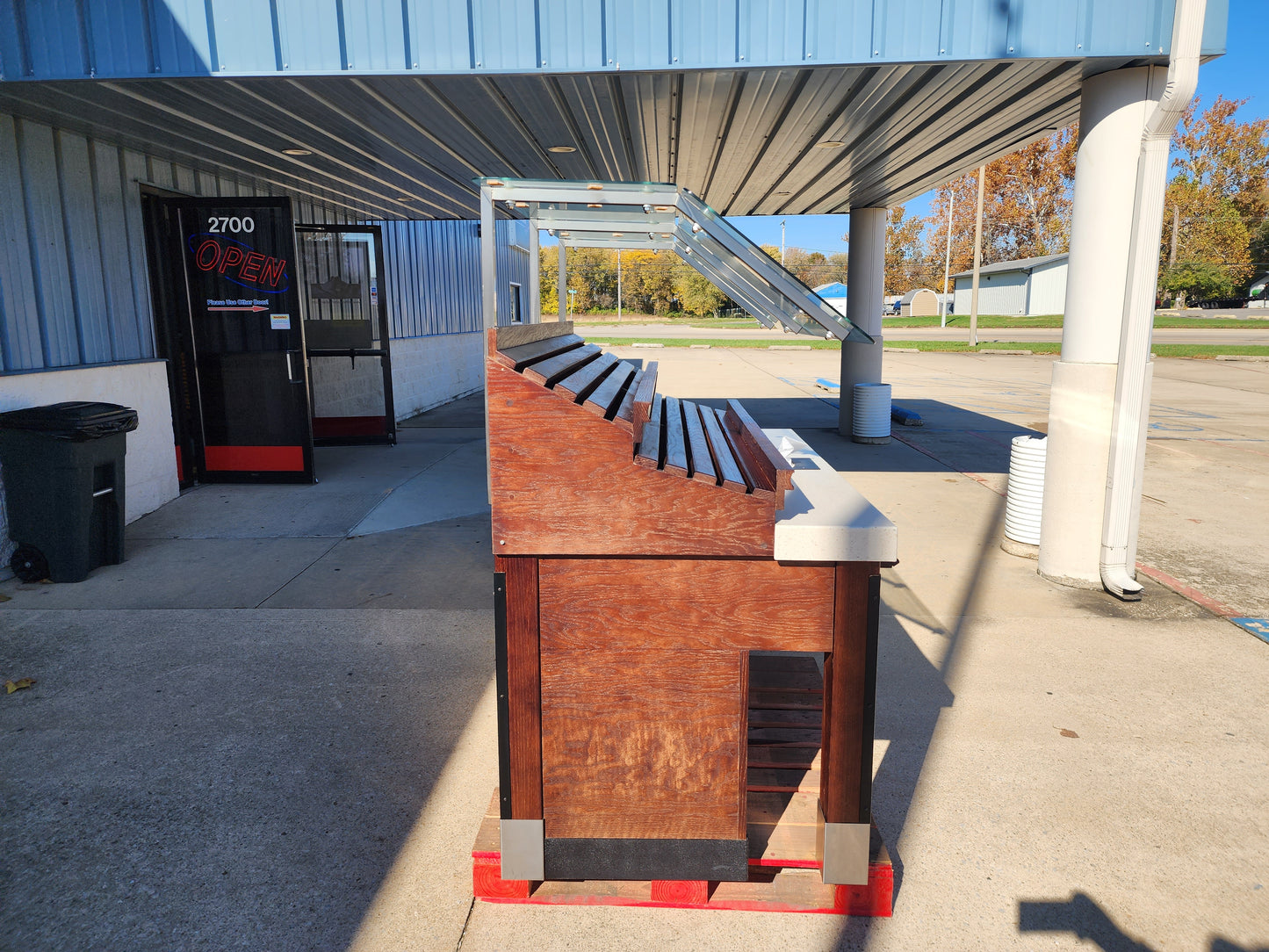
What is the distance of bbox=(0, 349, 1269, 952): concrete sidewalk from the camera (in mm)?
2531

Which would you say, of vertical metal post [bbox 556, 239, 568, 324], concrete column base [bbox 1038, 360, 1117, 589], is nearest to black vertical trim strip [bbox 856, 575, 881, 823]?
vertical metal post [bbox 556, 239, 568, 324]

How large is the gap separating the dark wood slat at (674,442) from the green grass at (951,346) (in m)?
25.8

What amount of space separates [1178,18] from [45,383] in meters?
7.71

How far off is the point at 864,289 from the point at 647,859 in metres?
10.0

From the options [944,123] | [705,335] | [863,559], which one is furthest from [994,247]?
[863,559]

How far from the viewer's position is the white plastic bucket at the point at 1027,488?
20.6 ft

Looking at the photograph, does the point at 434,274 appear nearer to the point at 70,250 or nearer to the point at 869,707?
the point at 70,250

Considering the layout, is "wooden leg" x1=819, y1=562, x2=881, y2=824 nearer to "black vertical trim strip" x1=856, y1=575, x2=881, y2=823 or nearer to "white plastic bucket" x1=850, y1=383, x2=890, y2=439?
"black vertical trim strip" x1=856, y1=575, x2=881, y2=823

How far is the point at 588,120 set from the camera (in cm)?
640

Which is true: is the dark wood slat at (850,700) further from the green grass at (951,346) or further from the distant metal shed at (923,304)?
the distant metal shed at (923,304)

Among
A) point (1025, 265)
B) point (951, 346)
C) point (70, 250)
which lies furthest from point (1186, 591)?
point (1025, 265)

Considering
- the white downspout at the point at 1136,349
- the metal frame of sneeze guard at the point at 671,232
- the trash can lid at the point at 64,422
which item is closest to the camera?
the metal frame of sneeze guard at the point at 671,232

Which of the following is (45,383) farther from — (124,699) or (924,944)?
(924,944)

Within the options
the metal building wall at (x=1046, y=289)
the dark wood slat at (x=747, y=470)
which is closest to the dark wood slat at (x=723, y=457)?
the dark wood slat at (x=747, y=470)
